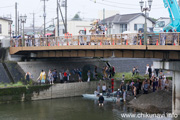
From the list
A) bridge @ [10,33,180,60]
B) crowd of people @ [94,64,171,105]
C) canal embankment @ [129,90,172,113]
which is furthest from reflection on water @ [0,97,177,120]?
bridge @ [10,33,180,60]

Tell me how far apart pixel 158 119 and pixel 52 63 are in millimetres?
17451

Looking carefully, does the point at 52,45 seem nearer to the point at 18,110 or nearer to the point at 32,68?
the point at 32,68

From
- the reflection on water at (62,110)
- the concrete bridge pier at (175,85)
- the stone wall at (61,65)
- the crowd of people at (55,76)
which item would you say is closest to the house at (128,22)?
the stone wall at (61,65)

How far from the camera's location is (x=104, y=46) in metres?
27.9

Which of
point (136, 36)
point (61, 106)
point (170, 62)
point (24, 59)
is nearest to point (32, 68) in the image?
point (24, 59)

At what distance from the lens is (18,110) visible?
2673cm

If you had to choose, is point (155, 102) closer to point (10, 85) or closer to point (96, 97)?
point (96, 97)

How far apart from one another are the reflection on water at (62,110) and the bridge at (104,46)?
189 inches

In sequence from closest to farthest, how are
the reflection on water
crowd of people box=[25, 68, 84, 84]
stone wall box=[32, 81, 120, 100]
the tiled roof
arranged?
the reflection on water → stone wall box=[32, 81, 120, 100] → crowd of people box=[25, 68, 84, 84] → the tiled roof

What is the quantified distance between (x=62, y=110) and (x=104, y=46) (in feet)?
21.7

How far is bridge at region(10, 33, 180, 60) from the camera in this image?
931 inches

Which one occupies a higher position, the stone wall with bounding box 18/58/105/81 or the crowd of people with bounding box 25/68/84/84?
the stone wall with bounding box 18/58/105/81

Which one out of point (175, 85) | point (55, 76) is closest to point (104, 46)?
point (175, 85)

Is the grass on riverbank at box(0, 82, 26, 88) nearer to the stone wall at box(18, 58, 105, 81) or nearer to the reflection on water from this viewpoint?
the reflection on water
